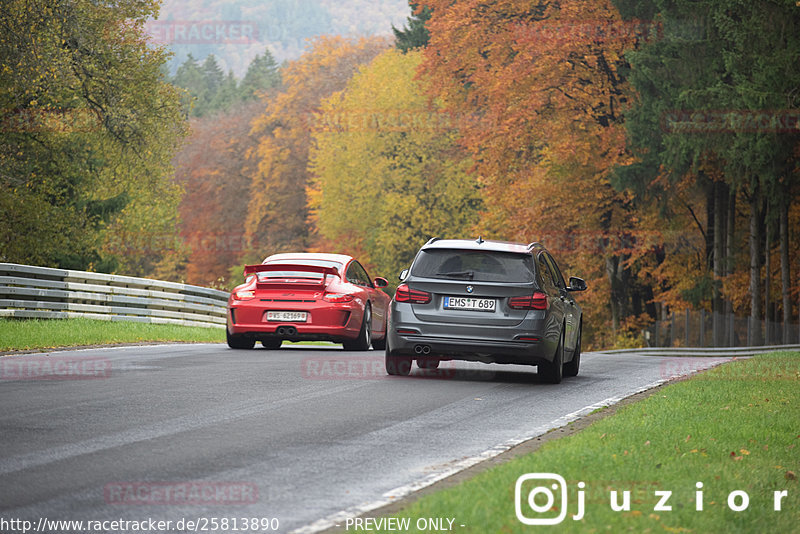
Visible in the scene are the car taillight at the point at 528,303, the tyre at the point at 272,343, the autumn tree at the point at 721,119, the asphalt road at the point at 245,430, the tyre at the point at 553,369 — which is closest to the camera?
the asphalt road at the point at 245,430

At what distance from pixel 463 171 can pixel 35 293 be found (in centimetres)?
3480

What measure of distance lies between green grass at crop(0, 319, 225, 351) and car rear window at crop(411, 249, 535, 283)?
699 centimetres

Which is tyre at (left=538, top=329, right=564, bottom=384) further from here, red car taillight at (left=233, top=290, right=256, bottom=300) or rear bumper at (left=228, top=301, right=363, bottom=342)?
red car taillight at (left=233, top=290, right=256, bottom=300)

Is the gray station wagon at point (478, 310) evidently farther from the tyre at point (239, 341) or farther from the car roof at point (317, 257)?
the car roof at point (317, 257)

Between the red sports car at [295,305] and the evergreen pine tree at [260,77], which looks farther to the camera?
the evergreen pine tree at [260,77]

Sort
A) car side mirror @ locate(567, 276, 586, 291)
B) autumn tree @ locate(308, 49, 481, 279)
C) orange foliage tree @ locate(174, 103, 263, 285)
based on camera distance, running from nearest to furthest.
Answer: car side mirror @ locate(567, 276, 586, 291), autumn tree @ locate(308, 49, 481, 279), orange foliage tree @ locate(174, 103, 263, 285)

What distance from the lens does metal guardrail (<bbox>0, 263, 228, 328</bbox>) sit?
76.0ft

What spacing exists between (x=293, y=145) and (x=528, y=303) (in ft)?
213

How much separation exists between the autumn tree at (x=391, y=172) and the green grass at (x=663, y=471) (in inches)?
1708

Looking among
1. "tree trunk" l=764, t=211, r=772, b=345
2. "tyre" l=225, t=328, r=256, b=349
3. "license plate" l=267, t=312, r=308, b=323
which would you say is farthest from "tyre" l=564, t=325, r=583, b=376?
"tree trunk" l=764, t=211, r=772, b=345

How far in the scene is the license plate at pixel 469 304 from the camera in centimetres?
1440

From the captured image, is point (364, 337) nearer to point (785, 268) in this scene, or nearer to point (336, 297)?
point (336, 297)

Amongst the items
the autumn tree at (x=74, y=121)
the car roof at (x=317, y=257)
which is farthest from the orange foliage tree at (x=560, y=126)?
the car roof at (x=317, y=257)

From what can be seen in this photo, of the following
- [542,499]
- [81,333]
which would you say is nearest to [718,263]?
[81,333]
